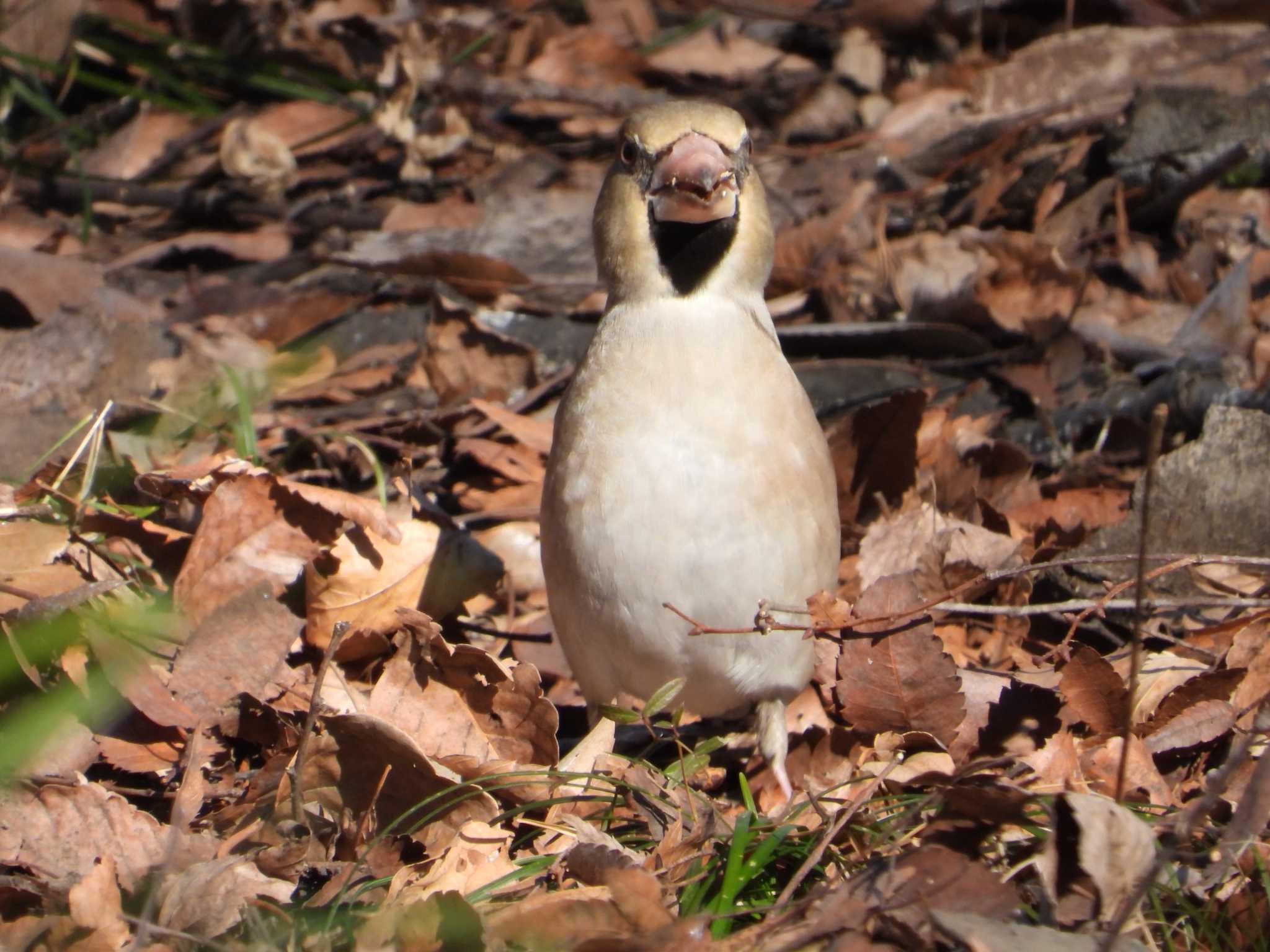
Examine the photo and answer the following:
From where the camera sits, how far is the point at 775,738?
426cm

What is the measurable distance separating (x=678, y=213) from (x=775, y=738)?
146 centimetres

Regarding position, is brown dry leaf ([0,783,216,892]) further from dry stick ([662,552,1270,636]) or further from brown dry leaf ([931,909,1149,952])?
brown dry leaf ([931,909,1149,952])

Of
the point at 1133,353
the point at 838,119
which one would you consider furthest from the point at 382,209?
the point at 1133,353

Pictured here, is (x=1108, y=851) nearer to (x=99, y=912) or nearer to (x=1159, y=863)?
(x=1159, y=863)

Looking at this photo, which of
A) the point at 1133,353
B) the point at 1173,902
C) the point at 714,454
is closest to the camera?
the point at 1173,902

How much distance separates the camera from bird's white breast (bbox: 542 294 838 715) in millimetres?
3754

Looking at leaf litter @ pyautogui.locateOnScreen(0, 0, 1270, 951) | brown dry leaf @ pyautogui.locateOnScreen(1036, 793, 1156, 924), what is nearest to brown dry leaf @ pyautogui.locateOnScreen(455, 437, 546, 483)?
leaf litter @ pyautogui.locateOnScreen(0, 0, 1270, 951)

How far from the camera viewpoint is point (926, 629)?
12.4ft

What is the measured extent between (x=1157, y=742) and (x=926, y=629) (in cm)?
63

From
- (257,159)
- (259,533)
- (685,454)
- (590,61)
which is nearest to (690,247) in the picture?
(685,454)

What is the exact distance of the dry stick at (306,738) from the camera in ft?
10.6

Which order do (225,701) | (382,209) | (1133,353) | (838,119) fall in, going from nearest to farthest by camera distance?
(225,701) < (1133,353) < (382,209) < (838,119)

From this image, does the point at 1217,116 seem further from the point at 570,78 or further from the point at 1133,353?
the point at 570,78

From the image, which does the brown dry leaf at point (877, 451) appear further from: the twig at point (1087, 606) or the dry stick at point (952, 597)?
the dry stick at point (952, 597)
